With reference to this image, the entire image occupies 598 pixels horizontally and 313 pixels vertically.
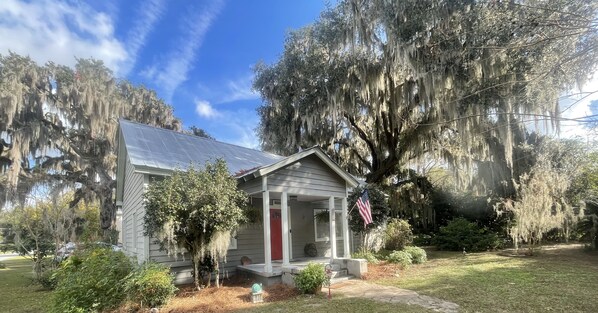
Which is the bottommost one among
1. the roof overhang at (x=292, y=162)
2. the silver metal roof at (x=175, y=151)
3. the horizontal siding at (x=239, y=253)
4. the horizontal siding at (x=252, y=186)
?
the horizontal siding at (x=239, y=253)

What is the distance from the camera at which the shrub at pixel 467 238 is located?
14073 mm

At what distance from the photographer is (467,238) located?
14.5m

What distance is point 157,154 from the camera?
9430mm

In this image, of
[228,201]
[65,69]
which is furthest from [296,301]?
[65,69]

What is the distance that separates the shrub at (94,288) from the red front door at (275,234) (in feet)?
15.5

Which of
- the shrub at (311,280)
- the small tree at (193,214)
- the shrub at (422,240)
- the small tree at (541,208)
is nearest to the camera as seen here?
the small tree at (193,214)

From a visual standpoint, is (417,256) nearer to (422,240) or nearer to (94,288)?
(422,240)

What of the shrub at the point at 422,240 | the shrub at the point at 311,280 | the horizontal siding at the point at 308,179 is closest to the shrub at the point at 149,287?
the shrub at the point at 311,280

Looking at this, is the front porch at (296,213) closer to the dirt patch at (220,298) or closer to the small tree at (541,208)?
the dirt patch at (220,298)

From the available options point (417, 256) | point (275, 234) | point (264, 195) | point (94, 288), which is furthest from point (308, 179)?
point (94, 288)

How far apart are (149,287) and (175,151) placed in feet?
15.9

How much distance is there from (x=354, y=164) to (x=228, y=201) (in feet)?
40.8

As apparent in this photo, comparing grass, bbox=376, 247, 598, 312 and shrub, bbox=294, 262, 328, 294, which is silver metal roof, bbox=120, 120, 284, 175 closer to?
shrub, bbox=294, 262, 328, 294

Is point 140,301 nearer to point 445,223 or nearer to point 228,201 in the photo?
point 228,201
